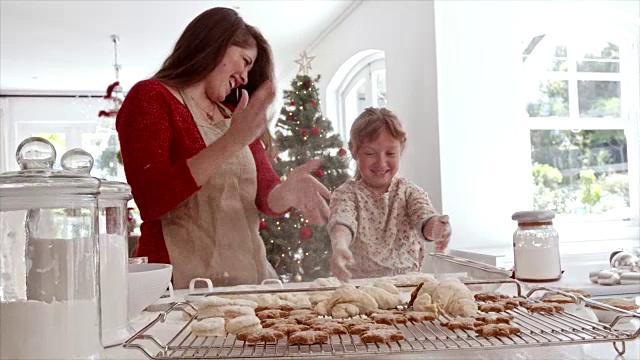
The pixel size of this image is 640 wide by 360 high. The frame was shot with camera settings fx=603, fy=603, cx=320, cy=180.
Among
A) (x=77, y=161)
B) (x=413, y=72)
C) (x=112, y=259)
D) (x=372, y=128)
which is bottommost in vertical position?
(x=112, y=259)

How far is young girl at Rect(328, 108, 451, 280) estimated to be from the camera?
5.60ft

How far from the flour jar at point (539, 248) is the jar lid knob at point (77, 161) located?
2.40 feet

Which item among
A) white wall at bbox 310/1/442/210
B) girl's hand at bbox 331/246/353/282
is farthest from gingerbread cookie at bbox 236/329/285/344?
white wall at bbox 310/1/442/210

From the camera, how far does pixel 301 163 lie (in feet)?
8.91

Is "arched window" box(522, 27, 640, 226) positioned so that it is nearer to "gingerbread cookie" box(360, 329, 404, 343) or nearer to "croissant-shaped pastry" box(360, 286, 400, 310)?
"croissant-shaped pastry" box(360, 286, 400, 310)

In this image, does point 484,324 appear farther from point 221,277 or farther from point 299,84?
point 299,84

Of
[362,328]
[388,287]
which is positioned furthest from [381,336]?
[388,287]

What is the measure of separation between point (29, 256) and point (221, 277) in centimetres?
104

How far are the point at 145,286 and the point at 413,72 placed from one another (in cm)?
231

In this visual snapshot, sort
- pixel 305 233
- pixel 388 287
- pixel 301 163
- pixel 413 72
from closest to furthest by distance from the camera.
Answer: pixel 388 287, pixel 305 233, pixel 301 163, pixel 413 72

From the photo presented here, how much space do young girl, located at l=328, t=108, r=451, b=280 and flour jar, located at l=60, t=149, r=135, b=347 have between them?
0.96 meters

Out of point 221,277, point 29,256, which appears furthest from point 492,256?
point 29,256

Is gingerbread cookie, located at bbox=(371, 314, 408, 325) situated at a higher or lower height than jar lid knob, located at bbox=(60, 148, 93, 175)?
lower

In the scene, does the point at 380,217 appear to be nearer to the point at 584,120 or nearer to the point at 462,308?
the point at 462,308
